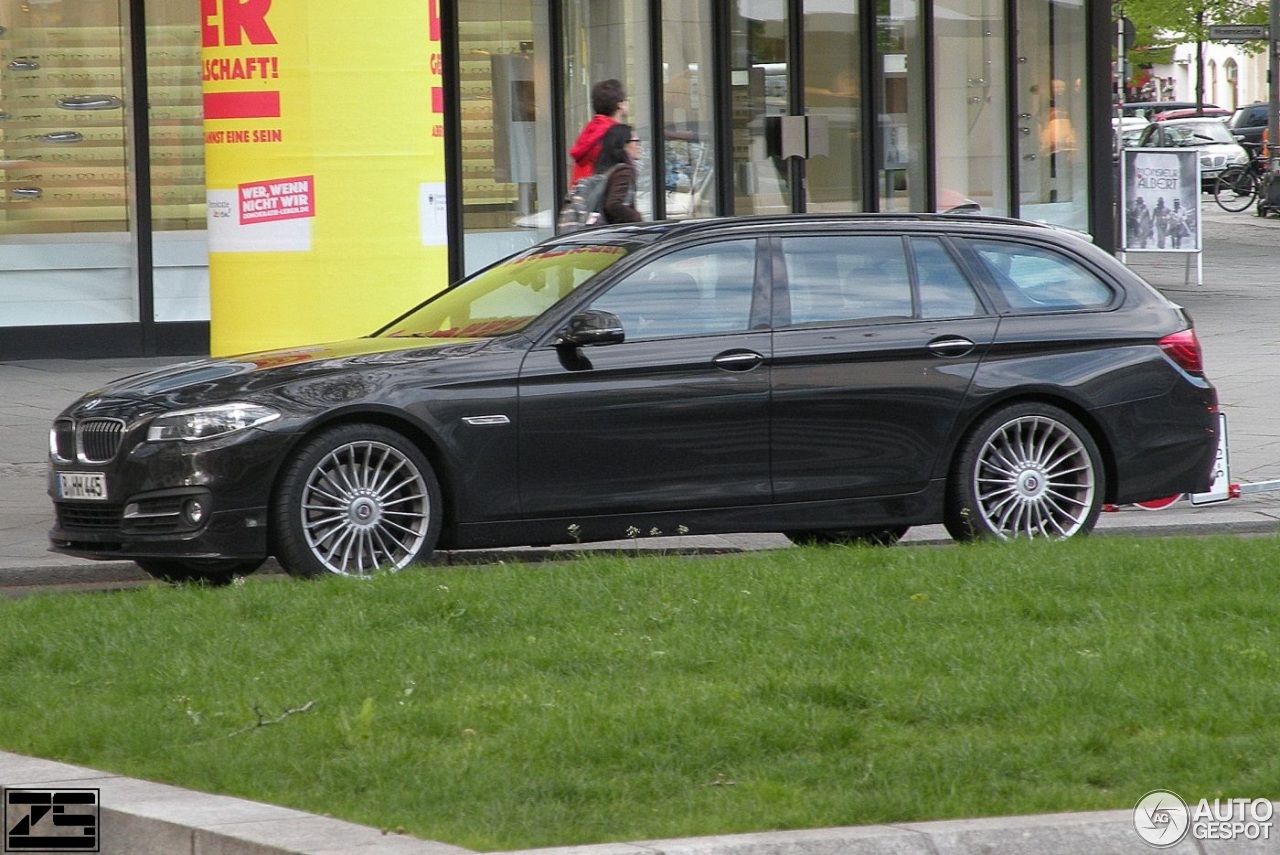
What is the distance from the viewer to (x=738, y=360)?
8.52 meters

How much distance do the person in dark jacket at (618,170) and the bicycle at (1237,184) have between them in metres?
28.6

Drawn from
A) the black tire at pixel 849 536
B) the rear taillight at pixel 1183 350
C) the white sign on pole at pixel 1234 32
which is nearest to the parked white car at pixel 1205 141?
the white sign on pole at pixel 1234 32

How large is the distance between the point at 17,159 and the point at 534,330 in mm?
11229

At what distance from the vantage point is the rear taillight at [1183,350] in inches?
360

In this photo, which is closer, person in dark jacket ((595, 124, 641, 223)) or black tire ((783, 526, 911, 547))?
black tire ((783, 526, 911, 547))

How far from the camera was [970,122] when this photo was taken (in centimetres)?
2214

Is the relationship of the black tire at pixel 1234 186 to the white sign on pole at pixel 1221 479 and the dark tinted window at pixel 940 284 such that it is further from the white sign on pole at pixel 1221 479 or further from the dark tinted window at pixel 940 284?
the dark tinted window at pixel 940 284

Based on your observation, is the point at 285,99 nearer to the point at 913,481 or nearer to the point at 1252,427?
the point at 913,481

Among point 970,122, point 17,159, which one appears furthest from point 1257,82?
point 17,159

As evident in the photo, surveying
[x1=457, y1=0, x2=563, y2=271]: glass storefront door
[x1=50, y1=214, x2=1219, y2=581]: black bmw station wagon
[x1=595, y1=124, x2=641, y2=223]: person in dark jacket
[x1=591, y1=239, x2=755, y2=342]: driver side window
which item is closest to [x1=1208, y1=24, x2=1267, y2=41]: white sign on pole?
[x1=457, y1=0, x2=563, y2=271]: glass storefront door

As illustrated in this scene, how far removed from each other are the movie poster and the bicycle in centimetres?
1663

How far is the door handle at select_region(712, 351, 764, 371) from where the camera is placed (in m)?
8.49

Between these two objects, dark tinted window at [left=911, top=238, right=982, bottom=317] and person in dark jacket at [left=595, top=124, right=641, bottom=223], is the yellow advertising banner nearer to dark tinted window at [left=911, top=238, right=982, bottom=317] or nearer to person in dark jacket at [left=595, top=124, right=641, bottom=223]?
person in dark jacket at [left=595, top=124, right=641, bottom=223]

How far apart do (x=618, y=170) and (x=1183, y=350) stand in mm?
4293
